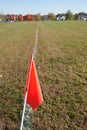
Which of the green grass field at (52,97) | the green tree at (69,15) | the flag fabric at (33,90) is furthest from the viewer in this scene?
the green tree at (69,15)

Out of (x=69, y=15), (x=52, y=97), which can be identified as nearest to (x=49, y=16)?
(x=69, y=15)

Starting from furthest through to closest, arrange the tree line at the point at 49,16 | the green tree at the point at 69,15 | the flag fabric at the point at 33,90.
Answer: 1. the tree line at the point at 49,16
2. the green tree at the point at 69,15
3. the flag fabric at the point at 33,90

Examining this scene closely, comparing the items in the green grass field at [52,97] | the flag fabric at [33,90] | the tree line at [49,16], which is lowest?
the tree line at [49,16]

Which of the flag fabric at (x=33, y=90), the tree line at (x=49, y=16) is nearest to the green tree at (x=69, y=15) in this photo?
the tree line at (x=49, y=16)

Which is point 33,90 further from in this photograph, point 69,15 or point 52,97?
point 69,15

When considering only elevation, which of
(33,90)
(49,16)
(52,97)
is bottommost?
(49,16)

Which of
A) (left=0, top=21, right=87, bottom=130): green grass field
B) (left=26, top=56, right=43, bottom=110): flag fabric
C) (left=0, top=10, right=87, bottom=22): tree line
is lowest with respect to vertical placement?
(left=0, top=10, right=87, bottom=22): tree line

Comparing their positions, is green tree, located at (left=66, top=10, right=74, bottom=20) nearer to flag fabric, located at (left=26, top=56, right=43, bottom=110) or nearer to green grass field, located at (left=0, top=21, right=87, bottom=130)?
green grass field, located at (left=0, top=21, right=87, bottom=130)

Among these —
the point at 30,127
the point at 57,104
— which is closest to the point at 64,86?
the point at 57,104

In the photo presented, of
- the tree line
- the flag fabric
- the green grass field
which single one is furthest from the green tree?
the flag fabric

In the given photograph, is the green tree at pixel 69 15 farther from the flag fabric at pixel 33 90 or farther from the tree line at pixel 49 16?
the flag fabric at pixel 33 90

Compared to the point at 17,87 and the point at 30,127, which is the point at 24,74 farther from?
the point at 30,127

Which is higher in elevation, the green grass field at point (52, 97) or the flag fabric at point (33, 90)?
the flag fabric at point (33, 90)

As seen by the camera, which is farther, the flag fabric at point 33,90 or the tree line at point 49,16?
the tree line at point 49,16
